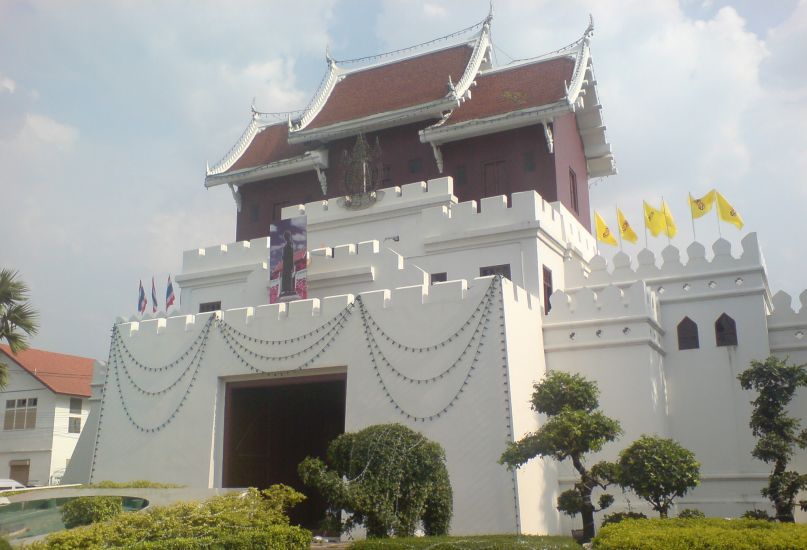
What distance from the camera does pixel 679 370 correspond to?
19.3 metres

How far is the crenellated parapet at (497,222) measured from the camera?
20.2 m

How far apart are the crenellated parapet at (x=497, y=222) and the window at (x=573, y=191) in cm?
278

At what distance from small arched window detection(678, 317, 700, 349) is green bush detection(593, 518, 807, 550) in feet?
27.5

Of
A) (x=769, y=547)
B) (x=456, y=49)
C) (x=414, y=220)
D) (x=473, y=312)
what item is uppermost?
(x=456, y=49)

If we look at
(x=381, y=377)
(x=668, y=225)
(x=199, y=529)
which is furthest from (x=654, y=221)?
(x=199, y=529)

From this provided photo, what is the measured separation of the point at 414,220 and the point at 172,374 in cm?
774

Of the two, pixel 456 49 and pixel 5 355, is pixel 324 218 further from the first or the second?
pixel 5 355

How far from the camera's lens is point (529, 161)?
917 inches

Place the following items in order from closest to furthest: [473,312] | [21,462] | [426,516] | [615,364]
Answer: [426,516] < [473,312] < [615,364] < [21,462]

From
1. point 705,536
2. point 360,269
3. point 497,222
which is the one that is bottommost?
point 705,536

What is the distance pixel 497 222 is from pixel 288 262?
566cm

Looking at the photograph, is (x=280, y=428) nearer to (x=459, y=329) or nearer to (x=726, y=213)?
(x=459, y=329)

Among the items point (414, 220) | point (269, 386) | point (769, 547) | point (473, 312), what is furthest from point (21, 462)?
point (769, 547)

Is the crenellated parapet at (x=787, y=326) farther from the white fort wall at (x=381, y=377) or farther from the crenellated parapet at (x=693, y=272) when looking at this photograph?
the white fort wall at (x=381, y=377)
